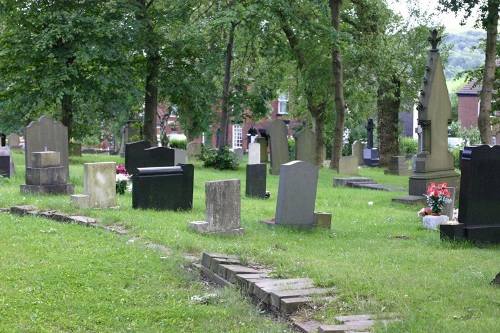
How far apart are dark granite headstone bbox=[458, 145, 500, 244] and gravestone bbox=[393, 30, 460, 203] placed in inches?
291

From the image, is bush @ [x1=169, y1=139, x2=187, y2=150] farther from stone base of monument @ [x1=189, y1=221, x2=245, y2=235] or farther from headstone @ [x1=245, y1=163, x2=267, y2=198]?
stone base of monument @ [x1=189, y1=221, x2=245, y2=235]

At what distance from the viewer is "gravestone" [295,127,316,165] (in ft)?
93.3

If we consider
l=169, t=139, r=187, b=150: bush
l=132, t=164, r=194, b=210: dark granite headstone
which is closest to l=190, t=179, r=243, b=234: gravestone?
l=132, t=164, r=194, b=210: dark granite headstone

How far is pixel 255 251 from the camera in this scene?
31.5ft

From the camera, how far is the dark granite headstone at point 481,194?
38.4ft

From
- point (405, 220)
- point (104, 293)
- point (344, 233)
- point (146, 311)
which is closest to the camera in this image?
point (146, 311)

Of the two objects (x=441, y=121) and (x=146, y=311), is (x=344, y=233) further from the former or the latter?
(x=441, y=121)

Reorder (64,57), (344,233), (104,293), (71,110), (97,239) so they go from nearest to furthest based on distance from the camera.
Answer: (104,293) < (97,239) < (344,233) < (64,57) < (71,110)

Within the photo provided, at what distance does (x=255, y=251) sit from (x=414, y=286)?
241 centimetres

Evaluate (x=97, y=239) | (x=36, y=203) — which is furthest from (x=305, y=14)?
(x=97, y=239)

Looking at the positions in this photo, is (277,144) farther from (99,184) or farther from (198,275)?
(198,275)

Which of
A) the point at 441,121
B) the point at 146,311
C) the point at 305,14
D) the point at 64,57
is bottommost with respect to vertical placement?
the point at 146,311

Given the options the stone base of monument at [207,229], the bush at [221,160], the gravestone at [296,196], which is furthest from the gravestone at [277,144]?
the stone base of monument at [207,229]

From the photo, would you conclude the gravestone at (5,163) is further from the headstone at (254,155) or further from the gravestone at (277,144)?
the gravestone at (277,144)
